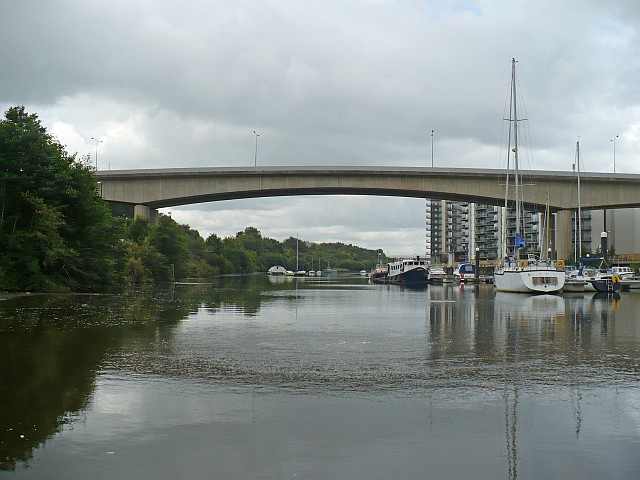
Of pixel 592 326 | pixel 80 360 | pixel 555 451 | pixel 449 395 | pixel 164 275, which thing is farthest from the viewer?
pixel 164 275

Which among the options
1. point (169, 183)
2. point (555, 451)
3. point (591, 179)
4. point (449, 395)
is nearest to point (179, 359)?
point (449, 395)

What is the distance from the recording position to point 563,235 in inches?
2977

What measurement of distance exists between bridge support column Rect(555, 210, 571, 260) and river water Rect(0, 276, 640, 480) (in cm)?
5852

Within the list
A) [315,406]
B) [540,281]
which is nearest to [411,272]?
[540,281]

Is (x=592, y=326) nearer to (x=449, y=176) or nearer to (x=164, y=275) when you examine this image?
(x=449, y=176)

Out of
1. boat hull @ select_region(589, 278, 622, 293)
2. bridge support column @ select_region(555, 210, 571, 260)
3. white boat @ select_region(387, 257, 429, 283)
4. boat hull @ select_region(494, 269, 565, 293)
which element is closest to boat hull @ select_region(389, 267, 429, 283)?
white boat @ select_region(387, 257, 429, 283)

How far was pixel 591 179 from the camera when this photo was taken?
7175 cm

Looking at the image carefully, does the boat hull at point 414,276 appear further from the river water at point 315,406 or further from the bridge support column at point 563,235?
the river water at point 315,406

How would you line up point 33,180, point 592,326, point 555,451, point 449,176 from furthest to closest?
point 449,176, point 33,180, point 592,326, point 555,451

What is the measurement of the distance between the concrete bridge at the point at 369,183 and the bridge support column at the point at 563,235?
1.42 m

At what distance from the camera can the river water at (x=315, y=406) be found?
703 cm

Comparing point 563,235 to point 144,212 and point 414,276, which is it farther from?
point 144,212

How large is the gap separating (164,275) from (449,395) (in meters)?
69.0

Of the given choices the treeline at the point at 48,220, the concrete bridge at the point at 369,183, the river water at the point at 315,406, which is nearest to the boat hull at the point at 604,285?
the concrete bridge at the point at 369,183
